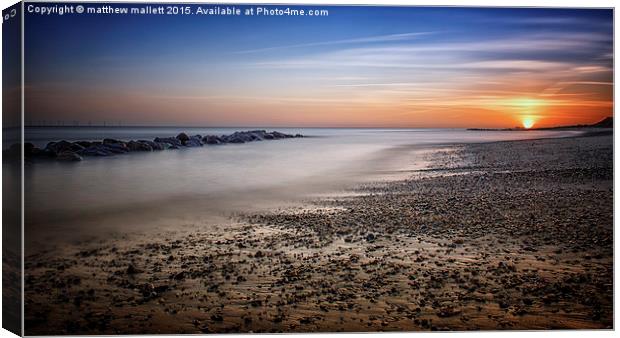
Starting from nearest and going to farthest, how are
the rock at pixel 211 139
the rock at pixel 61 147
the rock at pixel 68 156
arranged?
the rock at pixel 61 147 → the rock at pixel 68 156 → the rock at pixel 211 139

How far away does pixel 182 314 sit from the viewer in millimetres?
5727

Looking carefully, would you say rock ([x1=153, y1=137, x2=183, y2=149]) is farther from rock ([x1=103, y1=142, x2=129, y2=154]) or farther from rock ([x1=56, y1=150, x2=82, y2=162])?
rock ([x1=56, y1=150, x2=82, y2=162])

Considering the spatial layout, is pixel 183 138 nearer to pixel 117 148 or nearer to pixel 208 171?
pixel 208 171

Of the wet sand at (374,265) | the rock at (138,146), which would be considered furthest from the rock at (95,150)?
the wet sand at (374,265)

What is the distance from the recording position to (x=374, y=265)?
237 inches

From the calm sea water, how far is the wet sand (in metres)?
0.20

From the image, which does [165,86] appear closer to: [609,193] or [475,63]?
[475,63]

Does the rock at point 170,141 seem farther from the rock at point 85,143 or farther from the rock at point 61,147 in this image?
the rock at point 61,147

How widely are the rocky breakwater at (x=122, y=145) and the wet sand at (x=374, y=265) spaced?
2.38ft

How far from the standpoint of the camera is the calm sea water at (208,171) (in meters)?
5.82

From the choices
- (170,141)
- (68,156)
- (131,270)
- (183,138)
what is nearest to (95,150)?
(68,156)

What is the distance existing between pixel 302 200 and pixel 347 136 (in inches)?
30.4

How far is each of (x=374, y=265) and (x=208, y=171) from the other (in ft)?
5.55

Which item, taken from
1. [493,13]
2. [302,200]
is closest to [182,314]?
[302,200]
